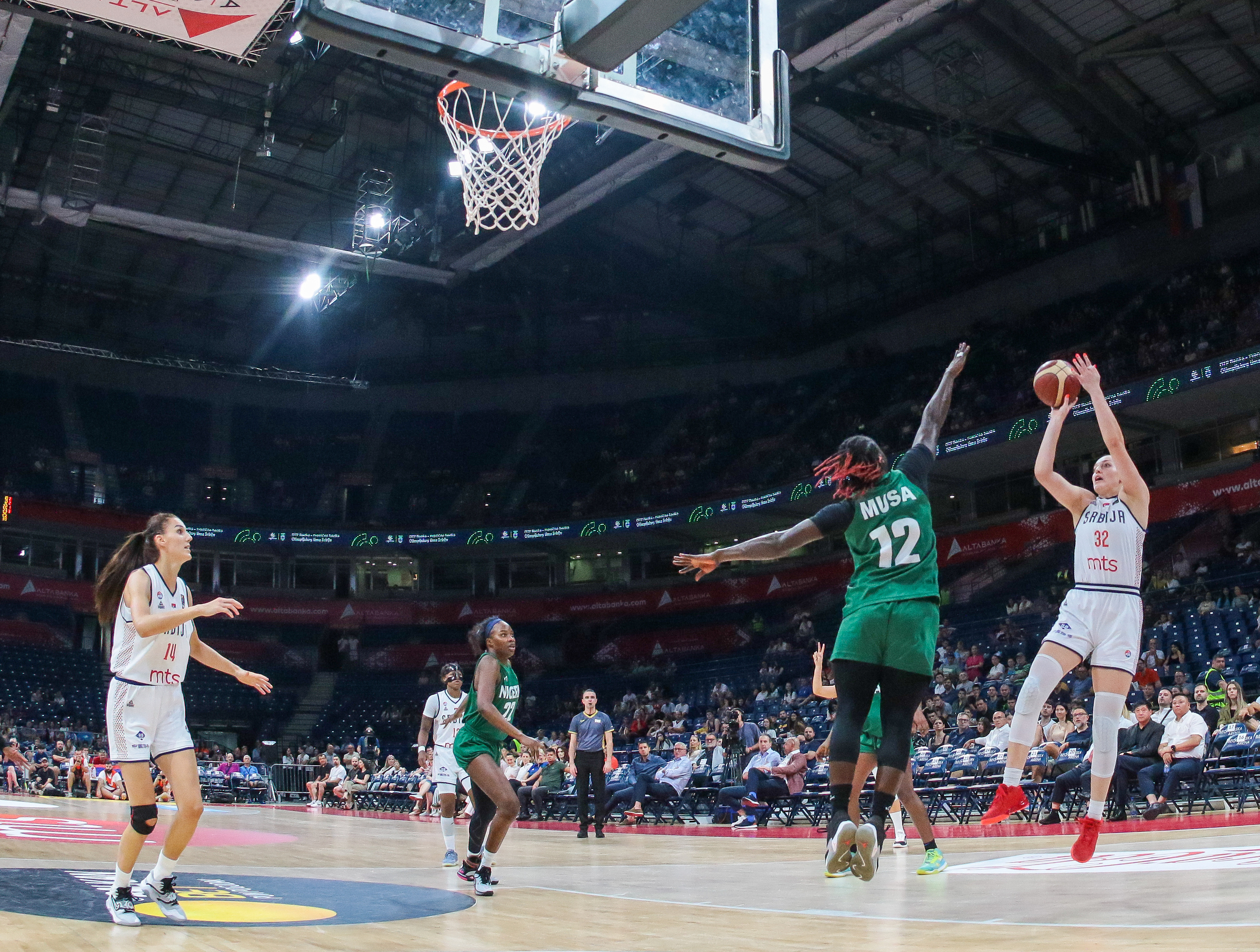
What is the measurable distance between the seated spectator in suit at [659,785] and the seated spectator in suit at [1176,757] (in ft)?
21.1

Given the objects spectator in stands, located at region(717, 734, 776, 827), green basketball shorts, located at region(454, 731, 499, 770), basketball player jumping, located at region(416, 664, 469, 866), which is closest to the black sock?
green basketball shorts, located at region(454, 731, 499, 770)

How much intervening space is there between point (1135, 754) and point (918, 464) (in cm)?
804

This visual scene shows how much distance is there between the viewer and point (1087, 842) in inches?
215

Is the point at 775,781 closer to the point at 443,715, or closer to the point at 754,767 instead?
the point at 754,767

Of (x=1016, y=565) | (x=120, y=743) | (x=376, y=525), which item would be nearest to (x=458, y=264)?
(x=376, y=525)

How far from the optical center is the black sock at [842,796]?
4957 mm

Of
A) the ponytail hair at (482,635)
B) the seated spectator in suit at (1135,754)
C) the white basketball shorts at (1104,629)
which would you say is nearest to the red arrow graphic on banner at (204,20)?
the ponytail hair at (482,635)

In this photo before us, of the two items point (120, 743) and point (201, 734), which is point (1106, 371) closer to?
point (120, 743)

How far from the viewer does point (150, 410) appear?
39906 millimetres

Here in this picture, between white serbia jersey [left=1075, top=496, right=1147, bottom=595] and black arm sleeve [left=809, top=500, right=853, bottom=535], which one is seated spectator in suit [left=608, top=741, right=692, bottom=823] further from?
black arm sleeve [left=809, top=500, right=853, bottom=535]

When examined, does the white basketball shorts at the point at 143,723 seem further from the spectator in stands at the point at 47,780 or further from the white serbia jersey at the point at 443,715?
the spectator in stands at the point at 47,780

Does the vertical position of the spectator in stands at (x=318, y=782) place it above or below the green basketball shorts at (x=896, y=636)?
below

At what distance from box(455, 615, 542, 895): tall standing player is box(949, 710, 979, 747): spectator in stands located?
10046 mm

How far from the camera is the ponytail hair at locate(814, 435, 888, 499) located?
5.16 meters
